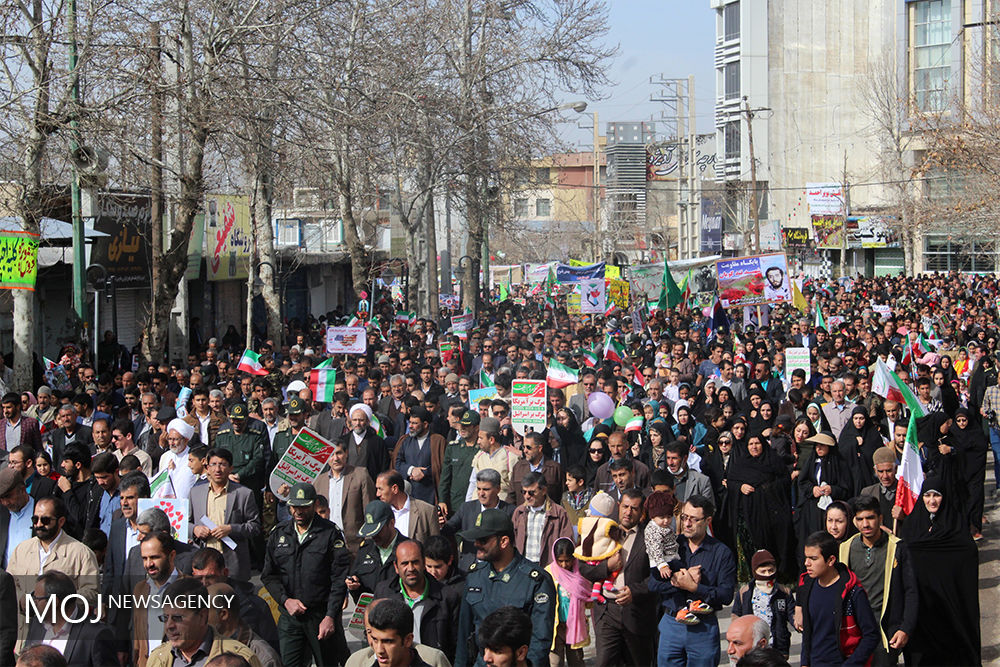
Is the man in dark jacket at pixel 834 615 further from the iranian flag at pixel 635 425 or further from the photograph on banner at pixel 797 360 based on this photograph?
the photograph on banner at pixel 797 360

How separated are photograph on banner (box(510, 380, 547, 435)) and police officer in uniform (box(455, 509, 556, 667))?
5216 millimetres

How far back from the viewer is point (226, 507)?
25.0ft

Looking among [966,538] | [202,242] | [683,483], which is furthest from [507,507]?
[202,242]

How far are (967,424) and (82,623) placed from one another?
7.87m

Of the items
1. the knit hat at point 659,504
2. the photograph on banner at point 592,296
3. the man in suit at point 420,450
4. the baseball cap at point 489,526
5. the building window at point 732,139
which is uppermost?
the building window at point 732,139

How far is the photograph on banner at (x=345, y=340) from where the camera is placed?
18.1 metres

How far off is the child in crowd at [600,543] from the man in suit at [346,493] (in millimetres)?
1886

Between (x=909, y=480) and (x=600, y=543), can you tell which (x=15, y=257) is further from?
(x=909, y=480)

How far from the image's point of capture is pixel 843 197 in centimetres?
5847

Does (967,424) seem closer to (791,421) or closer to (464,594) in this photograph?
(791,421)

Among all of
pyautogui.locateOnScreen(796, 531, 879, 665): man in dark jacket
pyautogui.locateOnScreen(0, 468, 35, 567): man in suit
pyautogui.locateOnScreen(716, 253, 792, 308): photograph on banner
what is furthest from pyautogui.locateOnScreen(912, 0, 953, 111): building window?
pyautogui.locateOnScreen(0, 468, 35, 567): man in suit

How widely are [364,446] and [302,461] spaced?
185 cm

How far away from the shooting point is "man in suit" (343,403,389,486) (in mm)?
10297

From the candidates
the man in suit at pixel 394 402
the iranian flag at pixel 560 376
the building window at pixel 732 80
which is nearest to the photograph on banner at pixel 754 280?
the iranian flag at pixel 560 376
